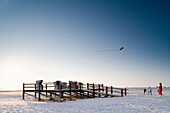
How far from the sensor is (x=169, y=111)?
9.75m

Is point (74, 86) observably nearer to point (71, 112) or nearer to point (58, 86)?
point (58, 86)

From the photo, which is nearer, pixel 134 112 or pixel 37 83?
pixel 134 112

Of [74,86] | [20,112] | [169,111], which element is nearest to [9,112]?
[20,112]

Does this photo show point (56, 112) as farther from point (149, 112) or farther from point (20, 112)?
point (149, 112)

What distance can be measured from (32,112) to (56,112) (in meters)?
1.61

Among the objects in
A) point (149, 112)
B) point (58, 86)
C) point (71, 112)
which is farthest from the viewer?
point (58, 86)

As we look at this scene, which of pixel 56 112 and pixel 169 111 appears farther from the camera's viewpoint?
pixel 56 112

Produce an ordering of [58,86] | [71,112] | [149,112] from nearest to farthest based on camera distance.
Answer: [149,112] → [71,112] → [58,86]

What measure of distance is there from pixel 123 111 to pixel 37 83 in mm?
14551

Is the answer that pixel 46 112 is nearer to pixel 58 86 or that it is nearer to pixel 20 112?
pixel 20 112

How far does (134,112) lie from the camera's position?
969 centimetres

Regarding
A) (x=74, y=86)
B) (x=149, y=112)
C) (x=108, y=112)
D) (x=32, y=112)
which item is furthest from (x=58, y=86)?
(x=149, y=112)

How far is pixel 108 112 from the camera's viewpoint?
9.98m

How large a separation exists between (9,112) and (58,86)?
10027 millimetres
